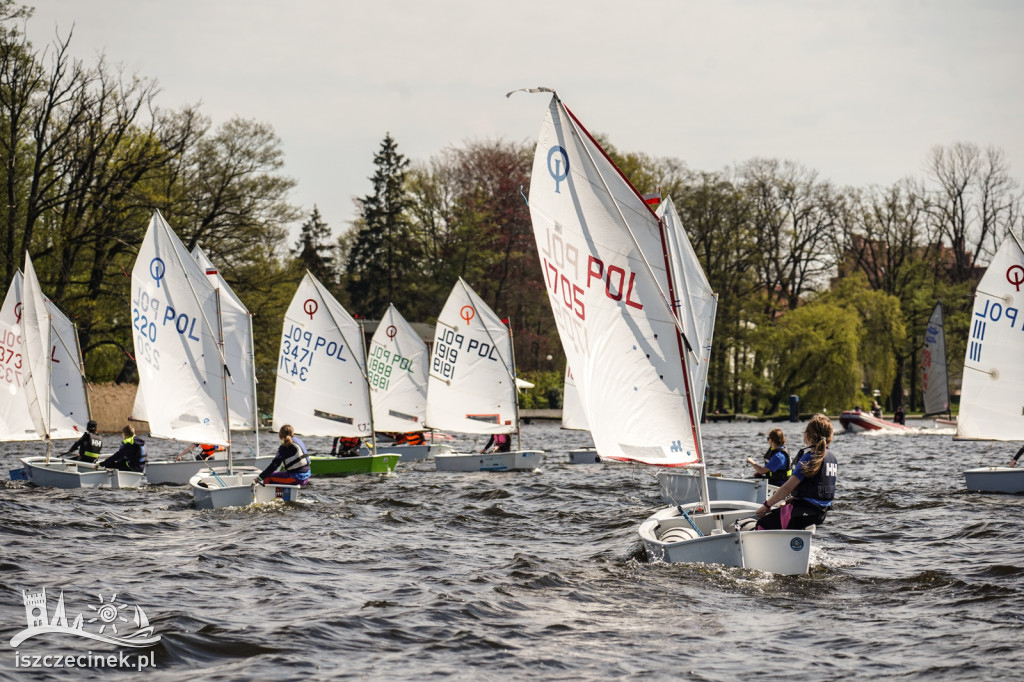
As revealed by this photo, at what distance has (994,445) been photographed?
45.3m

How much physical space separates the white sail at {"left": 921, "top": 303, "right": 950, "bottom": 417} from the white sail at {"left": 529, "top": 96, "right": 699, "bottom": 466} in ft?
145

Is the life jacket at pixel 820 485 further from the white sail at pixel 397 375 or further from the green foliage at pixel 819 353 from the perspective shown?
the green foliage at pixel 819 353

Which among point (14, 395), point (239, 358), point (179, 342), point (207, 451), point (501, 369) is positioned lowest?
point (207, 451)

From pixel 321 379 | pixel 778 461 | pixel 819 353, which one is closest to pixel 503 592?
pixel 778 461

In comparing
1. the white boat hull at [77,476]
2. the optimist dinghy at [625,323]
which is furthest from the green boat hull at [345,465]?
the optimist dinghy at [625,323]

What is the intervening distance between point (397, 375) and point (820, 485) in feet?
83.7

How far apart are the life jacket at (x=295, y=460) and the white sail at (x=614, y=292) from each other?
25.6 feet

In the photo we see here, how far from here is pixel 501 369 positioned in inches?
1212

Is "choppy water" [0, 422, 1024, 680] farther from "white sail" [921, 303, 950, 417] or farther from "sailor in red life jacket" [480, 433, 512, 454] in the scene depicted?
"white sail" [921, 303, 950, 417]

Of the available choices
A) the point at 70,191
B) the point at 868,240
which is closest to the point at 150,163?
the point at 70,191

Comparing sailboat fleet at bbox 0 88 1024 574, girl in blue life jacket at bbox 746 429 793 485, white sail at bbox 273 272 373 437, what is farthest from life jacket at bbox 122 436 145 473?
girl in blue life jacket at bbox 746 429 793 485

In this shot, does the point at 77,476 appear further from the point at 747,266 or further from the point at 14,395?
the point at 747,266

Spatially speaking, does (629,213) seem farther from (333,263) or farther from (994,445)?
(333,263)

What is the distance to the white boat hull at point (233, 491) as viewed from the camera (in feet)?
61.4
